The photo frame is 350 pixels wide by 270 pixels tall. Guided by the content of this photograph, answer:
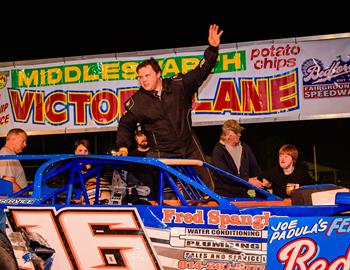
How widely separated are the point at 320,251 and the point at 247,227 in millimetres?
536

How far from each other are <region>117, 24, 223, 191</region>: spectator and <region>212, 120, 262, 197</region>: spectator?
2.97ft

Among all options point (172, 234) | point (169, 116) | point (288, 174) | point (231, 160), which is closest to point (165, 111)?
point (169, 116)

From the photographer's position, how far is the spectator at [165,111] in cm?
599

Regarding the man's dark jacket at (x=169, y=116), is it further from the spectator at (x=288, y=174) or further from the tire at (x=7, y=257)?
the tire at (x=7, y=257)

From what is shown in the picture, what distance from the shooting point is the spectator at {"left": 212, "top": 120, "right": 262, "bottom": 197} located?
6879mm

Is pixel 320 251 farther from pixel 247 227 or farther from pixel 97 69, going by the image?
pixel 97 69

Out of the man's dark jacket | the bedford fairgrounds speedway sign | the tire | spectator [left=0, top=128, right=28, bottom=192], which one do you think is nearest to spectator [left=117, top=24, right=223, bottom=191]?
the man's dark jacket

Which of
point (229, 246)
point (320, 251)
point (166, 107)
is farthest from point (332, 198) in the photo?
point (166, 107)

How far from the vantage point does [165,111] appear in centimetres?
602

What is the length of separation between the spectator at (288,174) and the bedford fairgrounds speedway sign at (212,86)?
5.37 feet

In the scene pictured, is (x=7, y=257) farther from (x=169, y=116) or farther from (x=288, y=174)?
(x=288, y=174)

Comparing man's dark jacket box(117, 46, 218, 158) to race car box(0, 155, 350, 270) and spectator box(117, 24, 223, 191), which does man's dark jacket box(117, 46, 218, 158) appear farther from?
race car box(0, 155, 350, 270)

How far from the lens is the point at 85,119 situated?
8.62 m

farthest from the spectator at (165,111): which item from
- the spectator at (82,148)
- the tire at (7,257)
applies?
the tire at (7,257)
